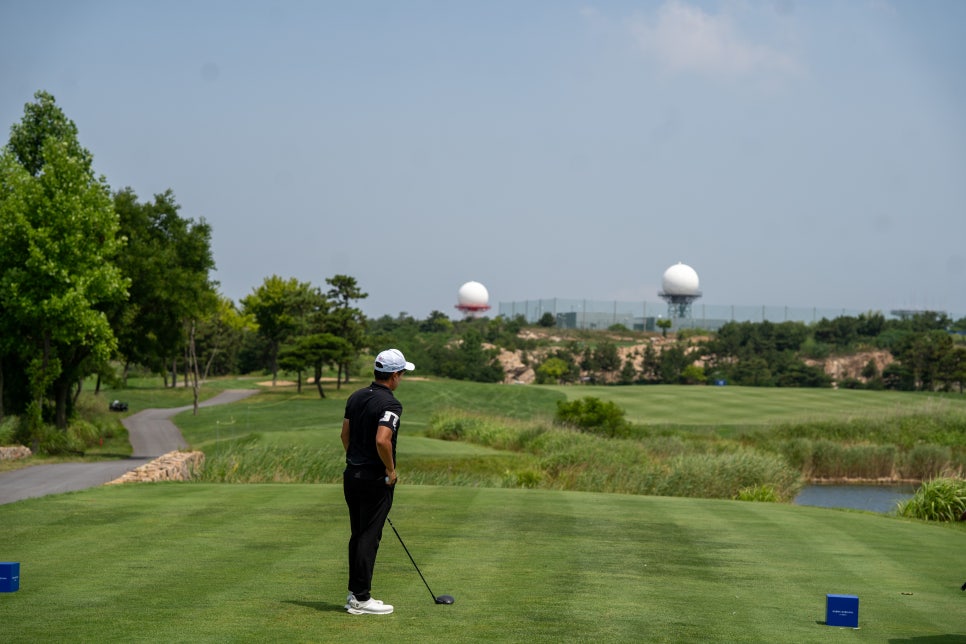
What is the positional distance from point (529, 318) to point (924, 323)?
4285 cm

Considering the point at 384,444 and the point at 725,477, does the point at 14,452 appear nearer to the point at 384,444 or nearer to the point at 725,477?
the point at 725,477

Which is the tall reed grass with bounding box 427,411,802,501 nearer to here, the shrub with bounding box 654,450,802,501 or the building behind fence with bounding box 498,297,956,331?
the shrub with bounding box 654,450,802,501

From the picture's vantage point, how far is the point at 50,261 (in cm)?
3155

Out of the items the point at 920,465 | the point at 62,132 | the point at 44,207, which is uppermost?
the point at 62,132

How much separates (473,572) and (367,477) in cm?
278

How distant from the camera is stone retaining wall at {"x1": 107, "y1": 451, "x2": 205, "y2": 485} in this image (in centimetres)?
2088

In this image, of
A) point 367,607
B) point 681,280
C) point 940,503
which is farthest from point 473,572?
point 681,280

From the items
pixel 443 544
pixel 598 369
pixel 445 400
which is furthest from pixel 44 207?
pixel 598 369

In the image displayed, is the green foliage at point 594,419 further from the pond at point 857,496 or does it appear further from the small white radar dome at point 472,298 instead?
the small white radar dome at point 472,298

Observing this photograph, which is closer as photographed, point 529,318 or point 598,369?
point 598,369

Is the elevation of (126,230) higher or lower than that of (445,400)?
higher

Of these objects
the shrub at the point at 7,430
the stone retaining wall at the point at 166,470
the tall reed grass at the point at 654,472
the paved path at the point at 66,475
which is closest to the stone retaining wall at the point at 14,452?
the shrub at the point at 7,430

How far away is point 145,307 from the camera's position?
136 ft

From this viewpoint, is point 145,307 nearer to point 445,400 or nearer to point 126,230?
point 126,230
